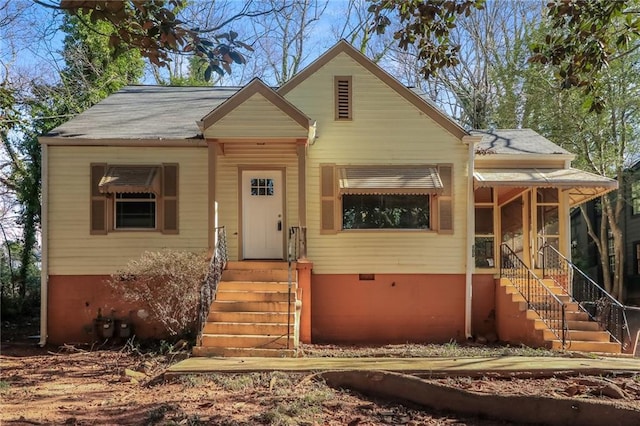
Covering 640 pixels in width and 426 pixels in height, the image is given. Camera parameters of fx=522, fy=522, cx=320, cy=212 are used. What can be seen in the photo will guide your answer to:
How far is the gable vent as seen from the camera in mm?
11422

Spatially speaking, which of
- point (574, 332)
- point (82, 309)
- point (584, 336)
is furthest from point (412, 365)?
point (82, 309)

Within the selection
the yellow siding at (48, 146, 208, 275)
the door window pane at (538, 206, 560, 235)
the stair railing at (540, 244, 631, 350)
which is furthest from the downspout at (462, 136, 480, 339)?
the yellow siding at (48, 146, 208, 275)

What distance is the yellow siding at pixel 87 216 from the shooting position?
10.9 m

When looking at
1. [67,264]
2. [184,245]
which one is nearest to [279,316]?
[184,245]

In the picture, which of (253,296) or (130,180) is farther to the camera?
(130,180)

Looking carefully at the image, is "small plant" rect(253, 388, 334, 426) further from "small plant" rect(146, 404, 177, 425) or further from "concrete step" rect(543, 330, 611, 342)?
"concrete step" rect(543, 330, 611, 342)

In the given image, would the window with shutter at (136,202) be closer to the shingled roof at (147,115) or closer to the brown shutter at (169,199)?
the brown shutter at (169,199)

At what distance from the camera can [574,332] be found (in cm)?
954

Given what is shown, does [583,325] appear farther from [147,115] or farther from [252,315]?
[147,115]

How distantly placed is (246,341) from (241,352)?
0.30m

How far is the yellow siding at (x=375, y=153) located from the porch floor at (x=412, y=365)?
3.63m

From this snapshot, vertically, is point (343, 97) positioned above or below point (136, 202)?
above

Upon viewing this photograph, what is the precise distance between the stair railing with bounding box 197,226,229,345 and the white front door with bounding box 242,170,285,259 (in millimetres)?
601

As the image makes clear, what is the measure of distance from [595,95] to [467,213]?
5.61 metres
